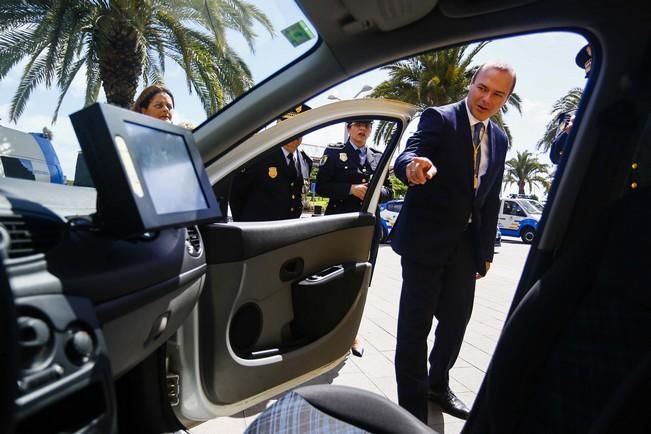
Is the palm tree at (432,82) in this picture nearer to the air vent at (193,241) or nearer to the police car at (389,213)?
the police car at (389,213)

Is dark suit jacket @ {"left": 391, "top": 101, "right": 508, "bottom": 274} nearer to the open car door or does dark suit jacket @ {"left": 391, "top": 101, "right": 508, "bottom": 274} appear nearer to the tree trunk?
the open car door

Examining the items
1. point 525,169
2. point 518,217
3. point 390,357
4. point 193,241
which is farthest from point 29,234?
point 525,169

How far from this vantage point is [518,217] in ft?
51.2

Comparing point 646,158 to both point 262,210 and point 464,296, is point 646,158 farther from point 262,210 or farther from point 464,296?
point 262,210

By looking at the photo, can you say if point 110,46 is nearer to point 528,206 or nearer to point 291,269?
point 291,269

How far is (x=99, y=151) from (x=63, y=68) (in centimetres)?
818

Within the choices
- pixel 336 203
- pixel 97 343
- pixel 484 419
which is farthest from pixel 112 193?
pixel 336 203

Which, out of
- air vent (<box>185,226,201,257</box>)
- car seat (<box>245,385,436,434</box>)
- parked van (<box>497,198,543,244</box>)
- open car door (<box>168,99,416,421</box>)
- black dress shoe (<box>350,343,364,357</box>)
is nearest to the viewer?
car seat (<box>245,385,436,434</box>)

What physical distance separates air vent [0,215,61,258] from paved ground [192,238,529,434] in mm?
1448

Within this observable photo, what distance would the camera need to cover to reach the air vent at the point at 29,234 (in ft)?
2.58

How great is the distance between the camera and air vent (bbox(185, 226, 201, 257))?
134 centimetres

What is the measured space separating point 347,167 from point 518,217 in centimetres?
1410

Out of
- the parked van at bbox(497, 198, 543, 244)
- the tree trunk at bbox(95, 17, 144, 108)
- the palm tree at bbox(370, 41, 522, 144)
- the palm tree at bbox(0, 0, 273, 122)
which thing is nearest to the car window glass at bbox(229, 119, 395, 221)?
the palm tree at bbox(0, 0, 273, 122)

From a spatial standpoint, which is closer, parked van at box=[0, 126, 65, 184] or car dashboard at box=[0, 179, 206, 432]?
car dashboard at box=[0, 179, 206, 432]
